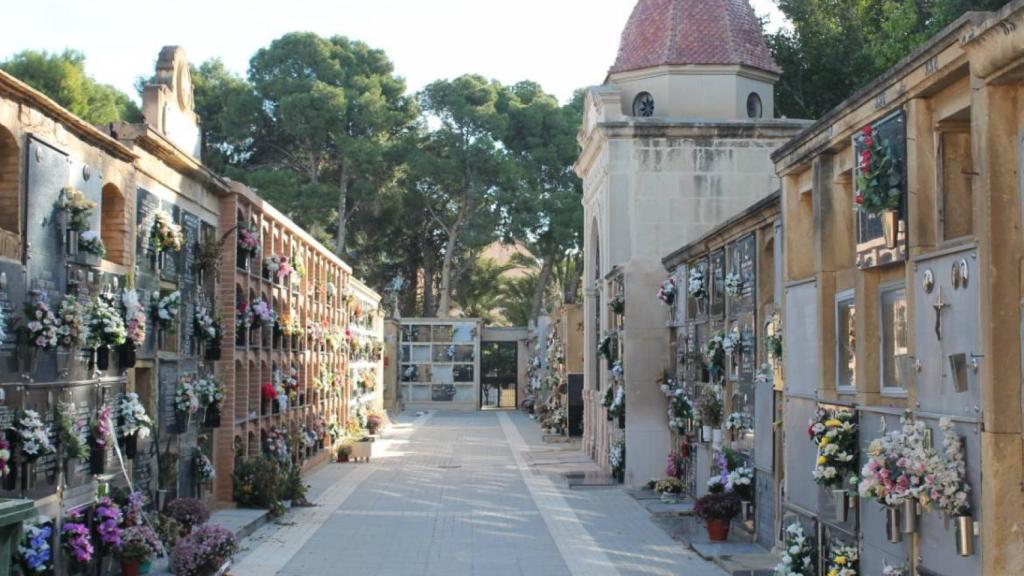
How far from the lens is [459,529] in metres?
17.3

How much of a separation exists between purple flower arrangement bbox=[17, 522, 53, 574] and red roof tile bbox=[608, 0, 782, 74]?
1773cm

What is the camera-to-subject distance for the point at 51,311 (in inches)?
423

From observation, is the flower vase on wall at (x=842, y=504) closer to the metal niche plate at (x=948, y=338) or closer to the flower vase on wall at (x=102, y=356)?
the metal niche plate at (x=948, y=338)

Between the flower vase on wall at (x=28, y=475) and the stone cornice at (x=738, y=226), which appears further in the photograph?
the stone cornice at (x=738, y=226)

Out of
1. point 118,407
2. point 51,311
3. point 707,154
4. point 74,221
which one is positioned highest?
point 707,154

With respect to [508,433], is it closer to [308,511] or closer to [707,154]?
[707,154]

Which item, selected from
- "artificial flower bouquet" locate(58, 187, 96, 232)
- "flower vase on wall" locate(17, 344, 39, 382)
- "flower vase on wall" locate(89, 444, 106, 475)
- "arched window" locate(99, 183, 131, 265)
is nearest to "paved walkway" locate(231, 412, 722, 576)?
"flower vase on wall" locate(89, 444, 106, 475)

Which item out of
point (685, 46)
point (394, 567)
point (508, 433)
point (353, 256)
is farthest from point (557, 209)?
point (394, 567)

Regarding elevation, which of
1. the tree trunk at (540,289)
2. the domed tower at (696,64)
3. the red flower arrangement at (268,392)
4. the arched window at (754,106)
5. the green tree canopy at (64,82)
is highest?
the green tree canopy at (64,82)

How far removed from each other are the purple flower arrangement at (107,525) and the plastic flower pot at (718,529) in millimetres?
7325

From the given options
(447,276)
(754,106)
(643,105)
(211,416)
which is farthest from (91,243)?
(447,276)

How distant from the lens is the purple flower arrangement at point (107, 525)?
11.7 m

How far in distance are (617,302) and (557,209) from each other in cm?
2880

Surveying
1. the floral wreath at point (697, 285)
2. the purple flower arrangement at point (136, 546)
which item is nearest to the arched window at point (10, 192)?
the purple flower arrangement at point (136, 546)
